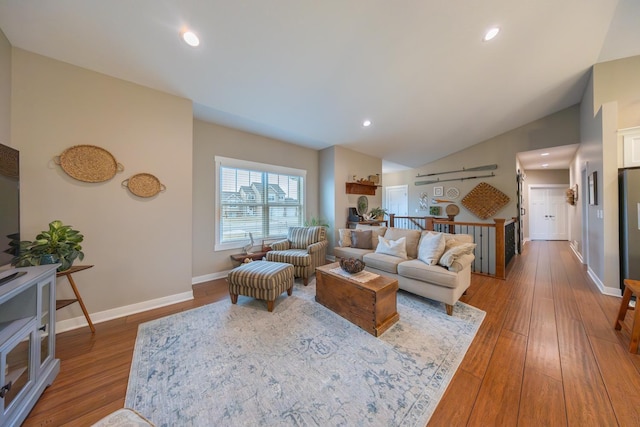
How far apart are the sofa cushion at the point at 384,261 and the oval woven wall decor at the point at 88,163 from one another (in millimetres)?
3495

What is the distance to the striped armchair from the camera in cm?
345

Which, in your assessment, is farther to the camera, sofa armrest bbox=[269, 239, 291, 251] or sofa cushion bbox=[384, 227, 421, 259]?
sofa armrest bbox=[269, 239, 291, 251]

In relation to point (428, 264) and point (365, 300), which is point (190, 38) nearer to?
point (365, 300)

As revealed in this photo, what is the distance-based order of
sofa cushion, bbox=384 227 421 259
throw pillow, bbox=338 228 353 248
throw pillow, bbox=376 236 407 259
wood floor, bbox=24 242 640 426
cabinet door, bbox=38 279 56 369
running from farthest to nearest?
1. throw pillow, bbox=338 228 353 248
2. sofa cushion, bbox=384 227 421 259
3. throw pillow, bbox=376 236 407 259
4. cabinet door, bbox=38 279 56 369
5. wood floor, bbox=24 242 640 426

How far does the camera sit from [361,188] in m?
5.44

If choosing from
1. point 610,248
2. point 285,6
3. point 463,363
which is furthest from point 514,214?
point 285,6

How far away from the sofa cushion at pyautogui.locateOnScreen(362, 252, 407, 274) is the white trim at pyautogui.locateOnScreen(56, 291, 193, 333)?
2655 mm

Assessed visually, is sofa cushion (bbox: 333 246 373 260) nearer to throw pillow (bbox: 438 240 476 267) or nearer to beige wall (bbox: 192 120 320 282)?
throw pillow (bbox: 438 240 476 267)

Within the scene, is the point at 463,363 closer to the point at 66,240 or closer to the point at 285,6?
the point at 285,6

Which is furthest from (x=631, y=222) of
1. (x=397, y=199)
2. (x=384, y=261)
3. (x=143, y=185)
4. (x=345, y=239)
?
(x=143, y=185)

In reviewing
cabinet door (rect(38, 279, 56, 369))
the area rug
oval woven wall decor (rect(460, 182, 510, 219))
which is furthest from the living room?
oval woven wall decor (rect(460, 182, 510, 219))

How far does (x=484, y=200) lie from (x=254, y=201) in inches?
236

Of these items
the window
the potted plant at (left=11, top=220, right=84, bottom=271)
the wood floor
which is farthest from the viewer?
the window

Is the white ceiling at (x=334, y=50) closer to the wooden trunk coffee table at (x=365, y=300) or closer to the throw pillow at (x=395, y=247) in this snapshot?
the throw pillow at (x=395, y=247)
